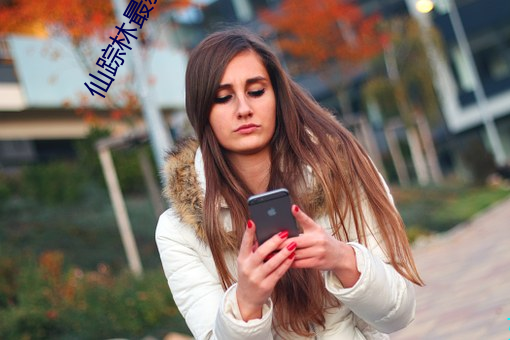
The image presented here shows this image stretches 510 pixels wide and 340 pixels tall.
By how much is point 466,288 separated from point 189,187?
21.7ft

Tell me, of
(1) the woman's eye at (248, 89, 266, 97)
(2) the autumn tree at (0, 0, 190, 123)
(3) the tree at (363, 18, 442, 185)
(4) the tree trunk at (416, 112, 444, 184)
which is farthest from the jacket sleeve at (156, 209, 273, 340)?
(4) the tree trunk at (416, 112, 444, 184)

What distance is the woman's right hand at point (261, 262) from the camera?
212 centimetres

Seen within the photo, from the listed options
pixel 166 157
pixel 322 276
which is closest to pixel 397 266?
pixel 322 276

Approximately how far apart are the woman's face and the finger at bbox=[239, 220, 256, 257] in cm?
52

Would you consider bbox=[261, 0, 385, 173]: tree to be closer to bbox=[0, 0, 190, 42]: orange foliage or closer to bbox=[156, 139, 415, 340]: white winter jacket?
bbox=[0, 0, 190, 42]: orange foliage

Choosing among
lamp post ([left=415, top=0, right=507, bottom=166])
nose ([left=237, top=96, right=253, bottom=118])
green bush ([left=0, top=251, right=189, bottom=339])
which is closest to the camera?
nose ([left=237, top=96, right=253, bottom=118])

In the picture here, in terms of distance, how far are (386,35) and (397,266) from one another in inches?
1120

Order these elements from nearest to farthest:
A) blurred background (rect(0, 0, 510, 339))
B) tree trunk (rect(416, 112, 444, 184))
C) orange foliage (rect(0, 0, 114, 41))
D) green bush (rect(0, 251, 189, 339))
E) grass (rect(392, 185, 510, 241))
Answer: green bush (rect(0, 251, 189, 339))
blurred background (rect(0, 0, 510, 339))
orange foliage (rect(0, 0, 114, 41))
grass (rect(392, 185, 510, 241))
tree trunk (rect(416, 112, 444, 184))

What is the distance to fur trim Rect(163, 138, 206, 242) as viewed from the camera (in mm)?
2648

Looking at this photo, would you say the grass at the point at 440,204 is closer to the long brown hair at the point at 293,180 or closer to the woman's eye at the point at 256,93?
the long brown hair at the point at 293,180

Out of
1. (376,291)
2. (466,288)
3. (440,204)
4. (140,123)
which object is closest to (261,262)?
(376,291)

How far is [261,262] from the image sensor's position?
2146 mm

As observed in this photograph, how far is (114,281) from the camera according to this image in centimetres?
1030

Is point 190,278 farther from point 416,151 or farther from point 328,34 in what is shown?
point 416,151
